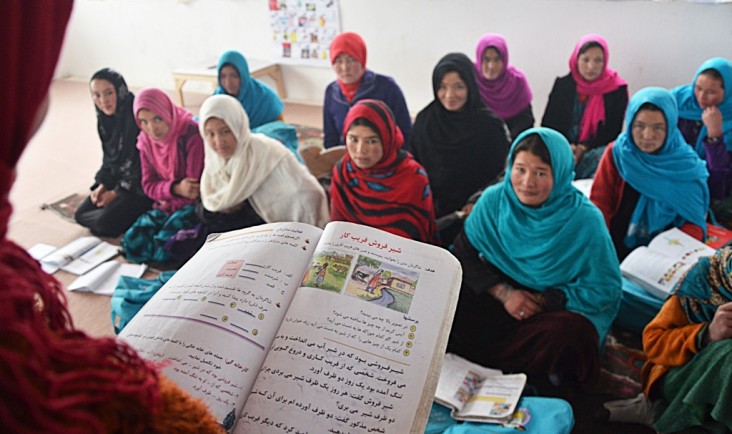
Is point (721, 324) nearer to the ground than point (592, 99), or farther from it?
nearer to the ground

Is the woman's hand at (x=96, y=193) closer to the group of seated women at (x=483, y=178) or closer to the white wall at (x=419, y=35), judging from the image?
the group of seated women at (x=483, y=178)

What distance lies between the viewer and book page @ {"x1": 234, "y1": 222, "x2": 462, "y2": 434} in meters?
0.75

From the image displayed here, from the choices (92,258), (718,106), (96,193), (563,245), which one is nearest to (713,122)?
(718,106)

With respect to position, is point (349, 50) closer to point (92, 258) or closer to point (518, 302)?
point (92, 258)

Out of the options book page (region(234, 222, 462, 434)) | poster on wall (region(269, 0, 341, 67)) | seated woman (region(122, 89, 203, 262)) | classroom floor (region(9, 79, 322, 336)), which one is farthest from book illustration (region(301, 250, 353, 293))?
poster on wall (region(269, 0, 341, 67))

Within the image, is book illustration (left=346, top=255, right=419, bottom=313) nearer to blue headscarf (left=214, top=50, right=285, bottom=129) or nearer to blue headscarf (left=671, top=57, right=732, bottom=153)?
blue headscarf (left=671, top=57, right=732, bottom=153)

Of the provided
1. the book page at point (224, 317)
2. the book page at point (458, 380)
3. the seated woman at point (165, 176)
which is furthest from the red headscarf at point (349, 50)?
the book page at point (224, 317)

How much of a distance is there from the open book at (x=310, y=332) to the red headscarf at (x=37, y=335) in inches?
13.5

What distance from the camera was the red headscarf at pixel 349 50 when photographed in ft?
11.3

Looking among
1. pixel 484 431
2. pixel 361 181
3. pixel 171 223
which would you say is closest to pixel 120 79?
pixel 171 223

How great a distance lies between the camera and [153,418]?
0.44 metres

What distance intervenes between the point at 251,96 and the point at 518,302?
2.34 metres

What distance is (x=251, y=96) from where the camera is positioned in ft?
11.7

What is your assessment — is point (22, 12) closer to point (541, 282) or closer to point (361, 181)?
point (541, 282)
